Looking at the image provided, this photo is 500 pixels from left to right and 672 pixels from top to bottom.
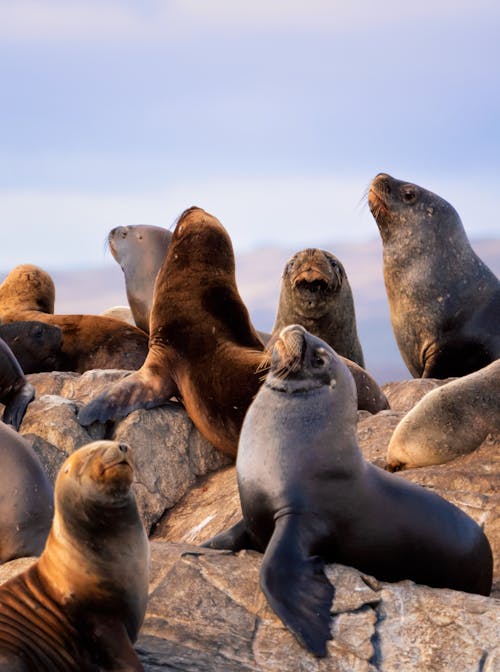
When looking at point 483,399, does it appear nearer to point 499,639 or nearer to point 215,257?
point 215,257

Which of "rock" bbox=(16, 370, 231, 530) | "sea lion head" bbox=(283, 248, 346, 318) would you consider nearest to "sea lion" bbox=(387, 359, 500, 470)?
"rock" bbox=(16, 370, 231, 530)

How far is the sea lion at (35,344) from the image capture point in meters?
12.7

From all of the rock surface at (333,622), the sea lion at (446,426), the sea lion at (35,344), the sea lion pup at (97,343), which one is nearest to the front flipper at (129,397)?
the sea lion at (446,426)

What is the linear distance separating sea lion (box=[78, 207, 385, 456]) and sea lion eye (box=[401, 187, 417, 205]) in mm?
3169

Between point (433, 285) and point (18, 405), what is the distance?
4707 millimetres

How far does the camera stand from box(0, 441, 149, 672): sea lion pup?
15.2 feet

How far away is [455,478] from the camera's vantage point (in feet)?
25.3

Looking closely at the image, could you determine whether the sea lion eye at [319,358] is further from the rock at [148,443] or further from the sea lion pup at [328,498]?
the rock at [148,443]

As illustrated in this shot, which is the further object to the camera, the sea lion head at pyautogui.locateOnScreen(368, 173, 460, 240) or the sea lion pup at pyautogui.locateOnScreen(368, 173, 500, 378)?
the sea lion head at pyautogui.locateOnScreen(368, 173, 460, 240)

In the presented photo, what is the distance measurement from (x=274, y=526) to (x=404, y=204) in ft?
24.3

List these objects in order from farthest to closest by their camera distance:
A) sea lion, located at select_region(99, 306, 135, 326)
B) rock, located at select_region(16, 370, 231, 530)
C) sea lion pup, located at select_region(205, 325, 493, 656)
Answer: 1. sea lion, located at select_region(99, 306, 135, 326)
2. rock, located at select_region(16, 370, 231, 530)
3. sea lion pup, located at select_region(205, 325, 493, 656)

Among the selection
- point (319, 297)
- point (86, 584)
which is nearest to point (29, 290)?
point (319, 297)

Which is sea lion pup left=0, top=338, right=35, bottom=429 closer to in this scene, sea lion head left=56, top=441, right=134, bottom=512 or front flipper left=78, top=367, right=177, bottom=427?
front flipper left=78, top=367, right=177, bottom=427

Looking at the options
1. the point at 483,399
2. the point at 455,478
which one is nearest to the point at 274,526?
the point at 455,478
